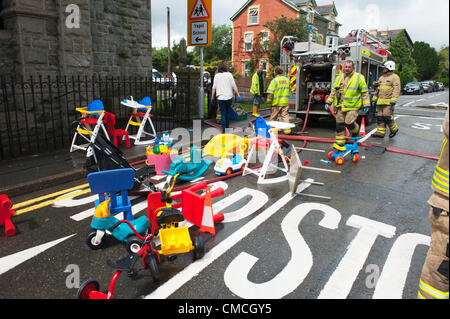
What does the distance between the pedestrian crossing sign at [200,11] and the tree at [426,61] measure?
80.2 metres

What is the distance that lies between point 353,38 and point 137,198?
10728 millimetres

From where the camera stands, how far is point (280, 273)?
3.09 m

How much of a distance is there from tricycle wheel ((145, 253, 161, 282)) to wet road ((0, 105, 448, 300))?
87 mm

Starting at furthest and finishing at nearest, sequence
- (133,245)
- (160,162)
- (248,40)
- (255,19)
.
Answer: (255,19)
(248,40)
(160,162)
(133,245)

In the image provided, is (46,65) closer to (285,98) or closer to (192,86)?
(192,86)

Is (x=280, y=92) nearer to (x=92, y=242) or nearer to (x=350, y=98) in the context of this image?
(x=350, y=98)

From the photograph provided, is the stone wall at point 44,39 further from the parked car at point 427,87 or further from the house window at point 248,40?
the parked car at point 427,87

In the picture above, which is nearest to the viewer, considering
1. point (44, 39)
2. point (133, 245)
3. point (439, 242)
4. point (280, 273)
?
point (439, 242)

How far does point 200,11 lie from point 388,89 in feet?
19.8

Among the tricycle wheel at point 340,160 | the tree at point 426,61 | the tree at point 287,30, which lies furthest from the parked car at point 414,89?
the tree at point 426,61

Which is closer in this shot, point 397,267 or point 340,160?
point 397,267

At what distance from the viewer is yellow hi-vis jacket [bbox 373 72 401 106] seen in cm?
928

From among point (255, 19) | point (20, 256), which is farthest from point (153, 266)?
point (255, 19)

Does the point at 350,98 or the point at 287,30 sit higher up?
the point at 287,30
